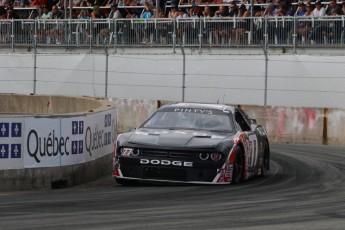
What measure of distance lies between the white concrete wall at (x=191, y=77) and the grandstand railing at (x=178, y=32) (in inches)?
18.1

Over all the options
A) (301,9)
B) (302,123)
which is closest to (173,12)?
(301,9)

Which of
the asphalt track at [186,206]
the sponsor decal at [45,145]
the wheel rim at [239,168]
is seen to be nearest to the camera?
the asphalt track at [186,206]

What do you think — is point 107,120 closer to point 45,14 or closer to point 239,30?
point 239,30

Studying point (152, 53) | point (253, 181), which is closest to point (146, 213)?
point (253, 181)

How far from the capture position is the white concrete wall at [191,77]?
1118 inches

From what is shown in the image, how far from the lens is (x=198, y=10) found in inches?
1266

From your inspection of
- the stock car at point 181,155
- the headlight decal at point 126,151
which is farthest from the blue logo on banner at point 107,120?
the headlight decal at point 126,151

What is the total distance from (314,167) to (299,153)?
142 inches

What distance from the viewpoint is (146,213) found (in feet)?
38.4

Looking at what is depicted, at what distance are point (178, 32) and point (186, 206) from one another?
1861cm

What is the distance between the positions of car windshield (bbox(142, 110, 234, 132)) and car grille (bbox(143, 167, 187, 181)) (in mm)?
1116

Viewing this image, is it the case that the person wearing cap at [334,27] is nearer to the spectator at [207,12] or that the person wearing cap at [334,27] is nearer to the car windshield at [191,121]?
the spectator at [207,12]

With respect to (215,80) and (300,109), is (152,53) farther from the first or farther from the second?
(300,109)

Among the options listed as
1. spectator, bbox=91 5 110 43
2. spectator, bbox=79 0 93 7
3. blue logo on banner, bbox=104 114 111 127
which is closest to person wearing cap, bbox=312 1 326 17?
spectator, bbox=91 5 110 43
